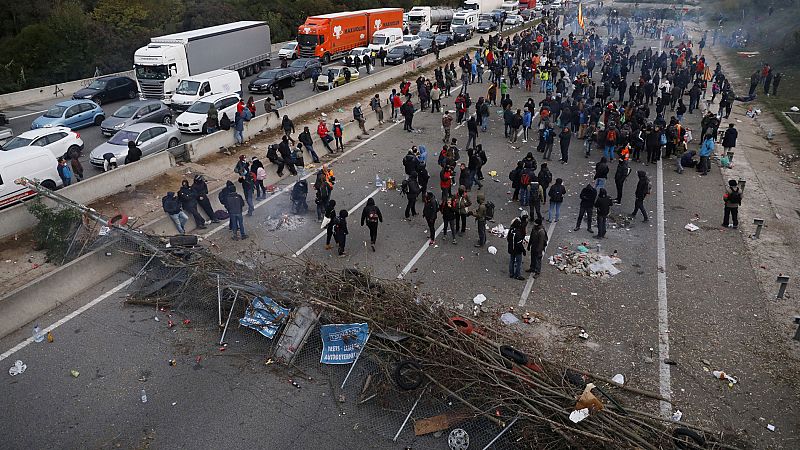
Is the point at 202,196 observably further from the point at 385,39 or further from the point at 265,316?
the point at 385,39

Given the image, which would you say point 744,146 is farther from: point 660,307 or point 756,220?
point 660,307

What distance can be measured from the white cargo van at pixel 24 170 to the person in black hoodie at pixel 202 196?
4.32 meters

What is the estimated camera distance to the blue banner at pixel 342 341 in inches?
354

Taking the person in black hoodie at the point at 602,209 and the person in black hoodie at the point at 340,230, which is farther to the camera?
the person in black hoodie at the point at 602,209

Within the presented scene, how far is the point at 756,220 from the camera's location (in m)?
13.6

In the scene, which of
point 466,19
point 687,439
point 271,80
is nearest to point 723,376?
point 687,439

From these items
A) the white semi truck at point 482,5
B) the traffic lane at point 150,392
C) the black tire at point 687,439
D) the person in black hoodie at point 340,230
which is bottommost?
the traffic lane at point 150,392

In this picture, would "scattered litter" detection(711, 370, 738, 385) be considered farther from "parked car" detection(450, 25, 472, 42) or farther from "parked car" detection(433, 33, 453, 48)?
"parked car" detection(450, 25, 472, 42)

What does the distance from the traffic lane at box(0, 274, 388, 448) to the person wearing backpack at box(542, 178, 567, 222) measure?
775cm

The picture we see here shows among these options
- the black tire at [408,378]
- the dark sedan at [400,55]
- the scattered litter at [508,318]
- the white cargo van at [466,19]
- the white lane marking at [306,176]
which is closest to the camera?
the black tire at [408,378]

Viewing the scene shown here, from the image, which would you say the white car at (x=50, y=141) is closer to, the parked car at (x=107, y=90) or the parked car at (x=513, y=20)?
→ the parked car at (x=107, y=90)

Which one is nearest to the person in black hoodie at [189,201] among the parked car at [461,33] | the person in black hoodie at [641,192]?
the person in black hoodie at [641,192]

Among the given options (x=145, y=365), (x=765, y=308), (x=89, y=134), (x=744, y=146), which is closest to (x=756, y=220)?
(x=765, y=308)

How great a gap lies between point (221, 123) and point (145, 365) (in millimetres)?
11785
